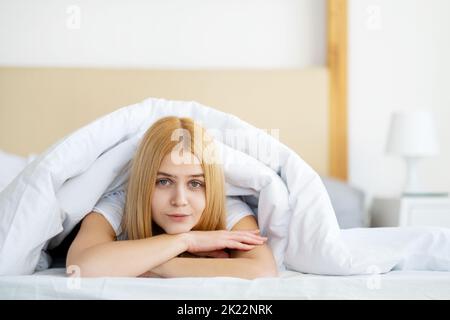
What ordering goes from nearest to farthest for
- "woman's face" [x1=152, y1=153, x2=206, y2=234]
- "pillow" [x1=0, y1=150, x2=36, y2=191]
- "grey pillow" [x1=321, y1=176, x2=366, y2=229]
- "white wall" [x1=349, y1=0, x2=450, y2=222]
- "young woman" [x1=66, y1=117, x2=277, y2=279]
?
"young woman" [x1=66, y1=117, x2=277, y2=279] < "woman's face" [x1=152, y1=153, x2=206, y2=234] < "pillow" [x1=0, y1=150, x2=36, y2=191] < "grey pillow" [x1=321, y1=176, x2=366, y2=229] < "white wall" [x1=349, y1=0, x2=450, y2=222]

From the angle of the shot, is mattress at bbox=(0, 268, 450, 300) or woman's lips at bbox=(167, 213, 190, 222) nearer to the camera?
mattress at bbox=(0, 268, 450, 300)

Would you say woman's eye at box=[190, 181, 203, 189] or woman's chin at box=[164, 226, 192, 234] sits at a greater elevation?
woman's eye at box=[190, 181, 203, 189]

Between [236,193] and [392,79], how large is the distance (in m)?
1.89

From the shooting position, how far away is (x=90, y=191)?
50.1 inches

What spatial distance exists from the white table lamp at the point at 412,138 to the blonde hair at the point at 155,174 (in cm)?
166

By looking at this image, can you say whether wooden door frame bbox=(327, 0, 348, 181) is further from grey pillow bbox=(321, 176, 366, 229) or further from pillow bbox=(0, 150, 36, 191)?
pillow bbox=(0, 150, 36, 191)

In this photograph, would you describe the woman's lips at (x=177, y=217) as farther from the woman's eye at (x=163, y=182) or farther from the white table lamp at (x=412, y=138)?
the white table lamp at (x=412, y=138)

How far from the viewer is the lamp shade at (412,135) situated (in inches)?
108

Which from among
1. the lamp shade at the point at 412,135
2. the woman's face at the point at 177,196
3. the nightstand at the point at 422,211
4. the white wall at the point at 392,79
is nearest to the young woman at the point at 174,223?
the woman's face at the point at 177,196

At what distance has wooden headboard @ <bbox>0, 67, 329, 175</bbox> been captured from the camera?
2.71m

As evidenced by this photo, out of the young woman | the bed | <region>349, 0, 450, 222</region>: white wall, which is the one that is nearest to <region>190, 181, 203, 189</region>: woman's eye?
the young woman

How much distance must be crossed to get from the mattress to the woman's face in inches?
10.6
